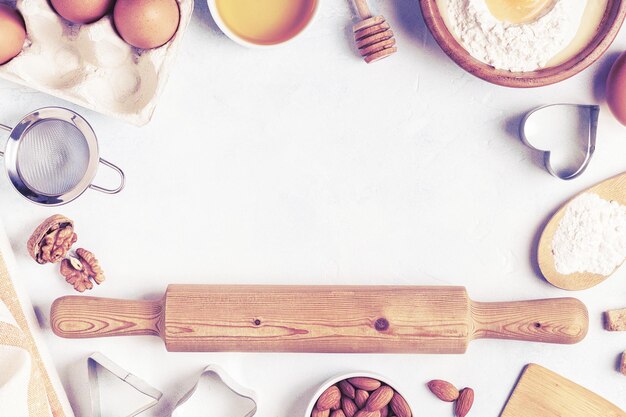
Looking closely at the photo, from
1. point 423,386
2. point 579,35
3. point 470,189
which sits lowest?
point 423,386

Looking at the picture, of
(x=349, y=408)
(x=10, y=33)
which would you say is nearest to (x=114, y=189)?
(x=10, y=33)

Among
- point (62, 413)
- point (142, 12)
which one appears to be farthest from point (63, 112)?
point (62, 413)

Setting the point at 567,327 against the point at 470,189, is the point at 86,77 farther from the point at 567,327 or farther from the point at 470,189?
the point at 567,327

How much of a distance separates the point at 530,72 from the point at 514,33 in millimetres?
56

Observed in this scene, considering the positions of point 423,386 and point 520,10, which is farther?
point 423,386

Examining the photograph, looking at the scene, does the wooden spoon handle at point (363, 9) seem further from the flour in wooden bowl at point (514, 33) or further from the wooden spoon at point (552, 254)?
the wooden spoon at point (552, 254)

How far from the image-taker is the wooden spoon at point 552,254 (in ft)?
3.15

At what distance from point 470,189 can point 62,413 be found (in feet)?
2.21

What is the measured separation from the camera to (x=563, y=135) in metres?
0.95

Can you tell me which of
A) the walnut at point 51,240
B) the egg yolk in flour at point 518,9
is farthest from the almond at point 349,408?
the egg yolk in flour at point 518,9

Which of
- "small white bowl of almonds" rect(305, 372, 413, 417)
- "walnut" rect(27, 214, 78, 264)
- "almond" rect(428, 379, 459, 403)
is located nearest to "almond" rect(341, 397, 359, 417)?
"small white bowl of almonds" rect(305, 372, 413, 417)

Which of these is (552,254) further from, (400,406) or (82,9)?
(82,9)

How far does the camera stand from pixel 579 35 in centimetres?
88

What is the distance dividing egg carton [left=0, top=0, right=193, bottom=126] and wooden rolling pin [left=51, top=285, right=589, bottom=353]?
270mm
